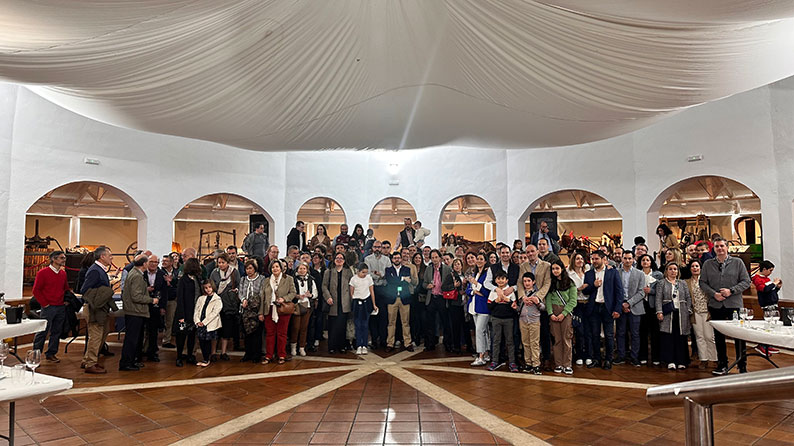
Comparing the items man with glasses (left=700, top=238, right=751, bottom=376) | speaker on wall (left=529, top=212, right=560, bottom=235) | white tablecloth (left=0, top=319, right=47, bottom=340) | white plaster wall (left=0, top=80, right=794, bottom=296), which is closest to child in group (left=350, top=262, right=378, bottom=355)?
white tablecloth (left=0, top=319, right=47, bottom=340)

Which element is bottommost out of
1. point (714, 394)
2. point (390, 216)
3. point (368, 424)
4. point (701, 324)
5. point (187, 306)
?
point (368, 424)

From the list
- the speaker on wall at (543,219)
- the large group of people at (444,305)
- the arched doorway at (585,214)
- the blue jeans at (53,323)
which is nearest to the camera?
the large group of people at (444,305)

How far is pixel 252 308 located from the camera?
245 inches

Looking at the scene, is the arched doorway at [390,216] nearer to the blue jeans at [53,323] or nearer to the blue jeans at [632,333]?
the blue jeans at [632,333]

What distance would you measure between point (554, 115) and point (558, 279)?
6.31ft

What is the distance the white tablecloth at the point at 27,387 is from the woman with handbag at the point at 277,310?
10.9ft

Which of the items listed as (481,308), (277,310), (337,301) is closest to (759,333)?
(481,308)

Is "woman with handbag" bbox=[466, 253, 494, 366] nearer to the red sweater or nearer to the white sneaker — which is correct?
the white sneaker

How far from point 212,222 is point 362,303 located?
14040 millimetres

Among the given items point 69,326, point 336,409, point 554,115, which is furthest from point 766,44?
point 69,326

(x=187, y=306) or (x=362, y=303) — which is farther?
(x=362, y=303)

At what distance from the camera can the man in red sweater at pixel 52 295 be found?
6.00m

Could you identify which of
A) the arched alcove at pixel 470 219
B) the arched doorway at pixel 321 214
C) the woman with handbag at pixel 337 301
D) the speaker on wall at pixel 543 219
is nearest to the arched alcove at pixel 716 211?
the speaker on wall at pixel 543 219

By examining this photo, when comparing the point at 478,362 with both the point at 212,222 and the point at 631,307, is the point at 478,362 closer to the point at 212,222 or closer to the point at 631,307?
the point at 631,307
